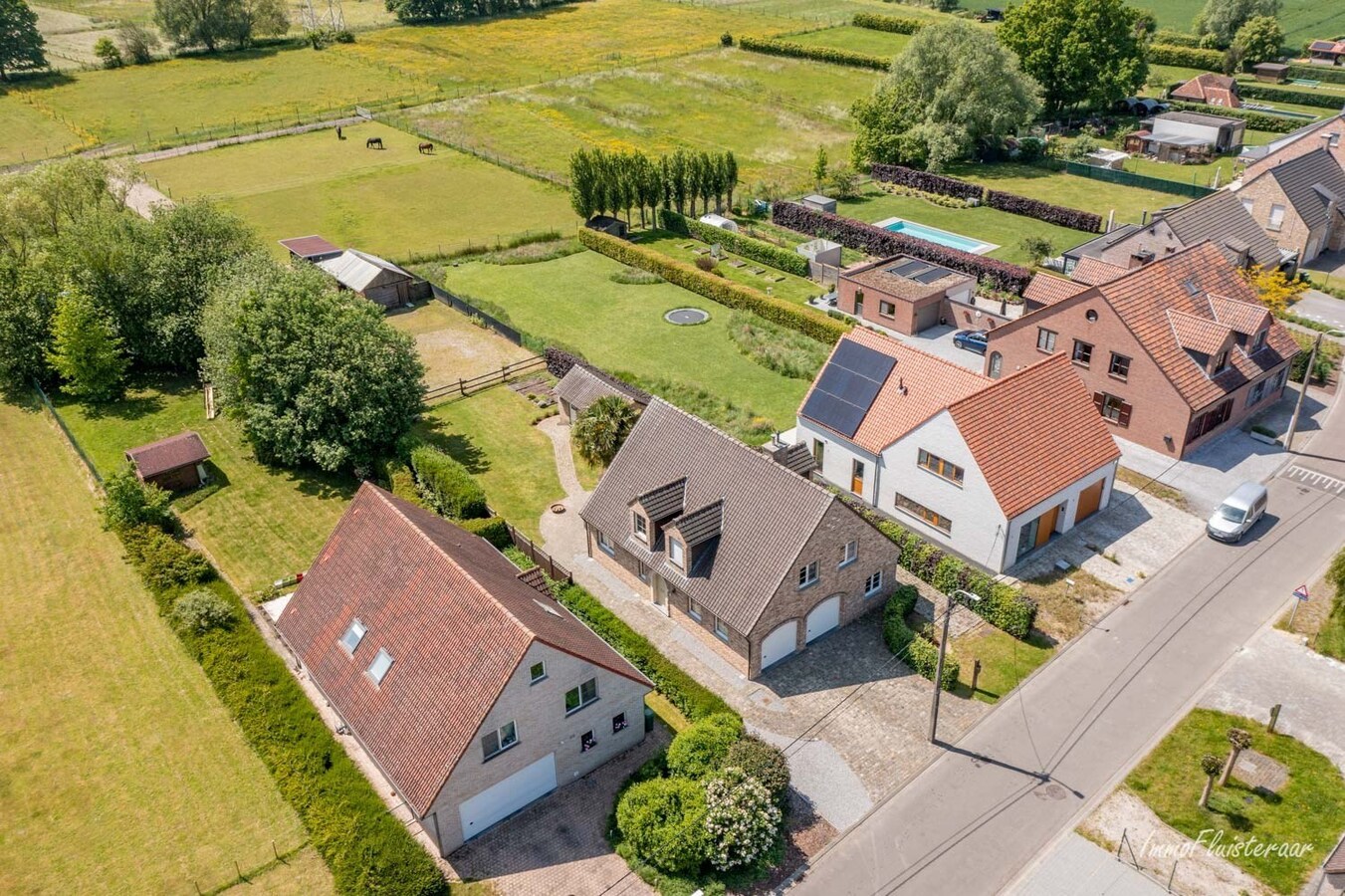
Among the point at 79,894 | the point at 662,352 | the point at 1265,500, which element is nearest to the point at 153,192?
the point at 662,352

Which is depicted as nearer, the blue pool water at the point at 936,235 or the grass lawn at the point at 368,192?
the blue pool water at the point at 936,235

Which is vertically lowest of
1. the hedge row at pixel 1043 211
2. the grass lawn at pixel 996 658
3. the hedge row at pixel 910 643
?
the grass lawn at pixel 996 658

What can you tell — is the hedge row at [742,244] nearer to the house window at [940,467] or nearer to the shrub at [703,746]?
the house window at [940,467]

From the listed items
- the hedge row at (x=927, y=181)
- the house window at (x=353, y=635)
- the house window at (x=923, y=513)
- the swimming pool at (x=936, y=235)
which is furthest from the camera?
the hedge row at (x=927, y=181)

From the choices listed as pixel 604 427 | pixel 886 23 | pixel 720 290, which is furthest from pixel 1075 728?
pixel 886 23

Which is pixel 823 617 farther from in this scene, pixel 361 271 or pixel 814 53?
pixel 814 53

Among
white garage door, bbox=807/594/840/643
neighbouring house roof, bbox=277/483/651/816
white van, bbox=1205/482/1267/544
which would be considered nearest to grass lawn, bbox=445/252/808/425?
neighbouring house roof, bbox=277/483/651/816

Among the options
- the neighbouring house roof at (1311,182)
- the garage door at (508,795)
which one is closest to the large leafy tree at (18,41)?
the garage door at (508,795)
